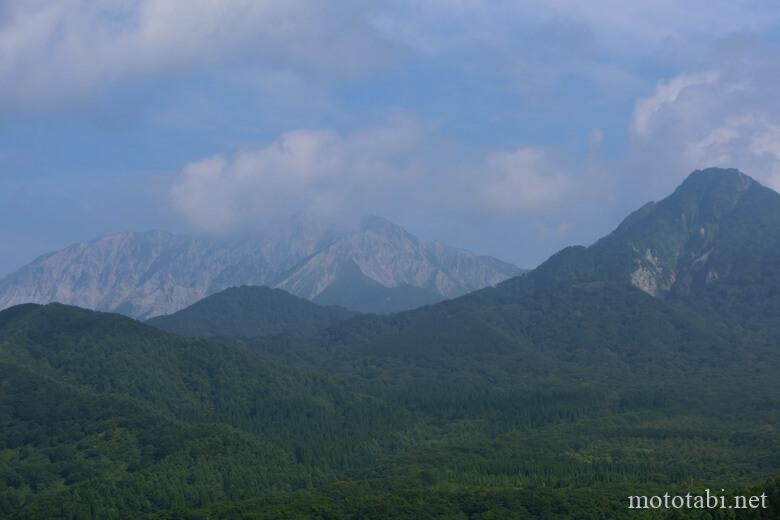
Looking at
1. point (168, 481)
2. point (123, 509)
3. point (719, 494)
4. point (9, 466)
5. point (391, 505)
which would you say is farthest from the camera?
point (9, 466)

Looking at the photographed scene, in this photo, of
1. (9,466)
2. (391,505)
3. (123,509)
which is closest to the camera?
(391,505)

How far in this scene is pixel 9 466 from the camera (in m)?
192

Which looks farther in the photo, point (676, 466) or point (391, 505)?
point (676, 466)

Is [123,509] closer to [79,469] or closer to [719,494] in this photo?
[79,469]

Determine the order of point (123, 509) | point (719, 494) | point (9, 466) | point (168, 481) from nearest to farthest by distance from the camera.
Answer: point (719, 494), point (123, 509), point (168, 481), point (9, 466)

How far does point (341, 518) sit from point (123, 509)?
39522 mm

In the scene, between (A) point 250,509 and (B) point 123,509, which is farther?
(B) point 123,509

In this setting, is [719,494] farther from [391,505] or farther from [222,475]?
[222,475]

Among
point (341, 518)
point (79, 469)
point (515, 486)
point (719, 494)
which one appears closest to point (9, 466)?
point (79, 469)

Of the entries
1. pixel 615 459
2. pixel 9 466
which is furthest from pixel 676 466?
pixel 9 466

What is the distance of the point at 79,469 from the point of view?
18975 cm

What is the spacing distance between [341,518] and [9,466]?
76633 millimetres

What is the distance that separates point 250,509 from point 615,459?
77.8m

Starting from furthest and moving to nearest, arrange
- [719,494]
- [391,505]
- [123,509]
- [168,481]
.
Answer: [168,481]
[123,509]
[391,505]
[719,494]
